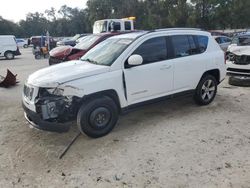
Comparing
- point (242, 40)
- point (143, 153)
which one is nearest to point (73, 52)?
point (242, 40)

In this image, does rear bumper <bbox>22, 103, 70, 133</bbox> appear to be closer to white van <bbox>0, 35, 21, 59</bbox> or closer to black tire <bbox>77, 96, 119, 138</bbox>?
black tire <bbox>77, 96, 119, 138</bbox>

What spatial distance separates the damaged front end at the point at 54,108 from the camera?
4.25 meters

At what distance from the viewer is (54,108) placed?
14.0 ft

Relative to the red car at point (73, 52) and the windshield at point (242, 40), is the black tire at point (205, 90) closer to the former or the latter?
the windshield at point (242, 40)

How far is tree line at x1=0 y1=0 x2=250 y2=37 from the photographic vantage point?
31219mm

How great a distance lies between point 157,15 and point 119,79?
35644 mm

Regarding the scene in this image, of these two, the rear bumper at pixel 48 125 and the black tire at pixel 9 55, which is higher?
the black tire at pixel 9 55

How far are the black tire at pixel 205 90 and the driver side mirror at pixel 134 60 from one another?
1.93m

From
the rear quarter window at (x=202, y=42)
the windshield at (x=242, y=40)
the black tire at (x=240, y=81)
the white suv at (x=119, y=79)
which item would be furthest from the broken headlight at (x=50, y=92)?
the windshield at (x=242, y=40)

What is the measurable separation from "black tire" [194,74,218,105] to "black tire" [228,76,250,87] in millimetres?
2291

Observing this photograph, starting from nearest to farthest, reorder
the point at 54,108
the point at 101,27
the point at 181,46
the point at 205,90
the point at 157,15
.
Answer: the point at 54,108, the point at 181,46, the point at 205,90, the point at 101,27, the point at 157,15

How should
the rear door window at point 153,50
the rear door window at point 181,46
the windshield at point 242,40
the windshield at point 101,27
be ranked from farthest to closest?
the windshield at point 101,27, the windshield at point 242,40, the rear door window at point 181,46, the rear door window at point 153,50

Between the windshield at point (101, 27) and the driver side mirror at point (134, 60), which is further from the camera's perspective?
the windshield at point (101, 27)

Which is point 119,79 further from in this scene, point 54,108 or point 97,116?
point 54,108
